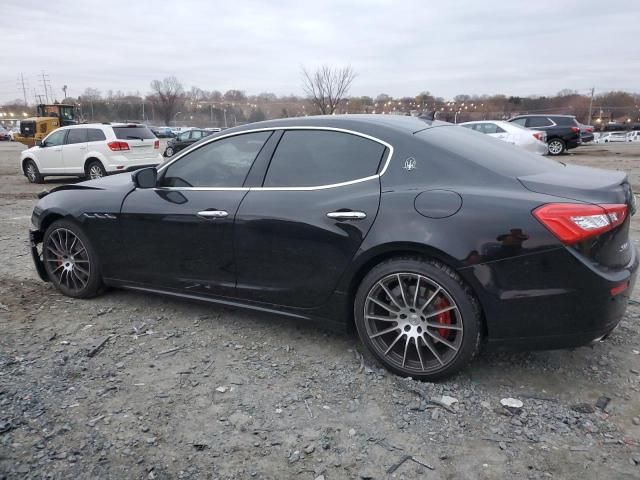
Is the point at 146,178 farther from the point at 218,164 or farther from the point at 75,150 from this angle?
the point at 75,150

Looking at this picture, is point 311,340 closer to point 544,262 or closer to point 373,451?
point 373,451

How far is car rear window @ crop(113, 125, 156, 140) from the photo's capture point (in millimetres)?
12648

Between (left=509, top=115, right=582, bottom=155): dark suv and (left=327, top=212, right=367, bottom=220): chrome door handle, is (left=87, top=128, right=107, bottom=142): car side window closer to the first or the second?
(left=327, top=212, right=367, bottom=220): chrome door handle

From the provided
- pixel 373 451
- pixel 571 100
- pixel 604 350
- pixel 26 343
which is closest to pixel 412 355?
pixel 373 451

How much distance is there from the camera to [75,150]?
42.3ft

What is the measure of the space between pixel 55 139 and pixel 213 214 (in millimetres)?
12239

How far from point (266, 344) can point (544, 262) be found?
193 cm

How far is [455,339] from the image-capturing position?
2811 millimetres

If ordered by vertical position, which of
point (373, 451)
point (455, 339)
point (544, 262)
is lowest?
point (373, 451)

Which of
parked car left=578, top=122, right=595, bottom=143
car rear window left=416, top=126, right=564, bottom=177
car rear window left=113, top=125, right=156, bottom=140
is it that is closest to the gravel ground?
car rear window left=416, top=126, right=564, bottom=177

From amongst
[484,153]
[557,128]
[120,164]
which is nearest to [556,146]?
[557,128]

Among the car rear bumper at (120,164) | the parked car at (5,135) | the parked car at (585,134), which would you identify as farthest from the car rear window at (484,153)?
the parked car at (5,135)

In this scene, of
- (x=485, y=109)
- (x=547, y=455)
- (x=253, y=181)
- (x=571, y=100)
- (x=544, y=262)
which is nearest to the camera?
(x=547, y=455)

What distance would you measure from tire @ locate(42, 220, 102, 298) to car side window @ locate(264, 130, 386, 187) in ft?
6.14
